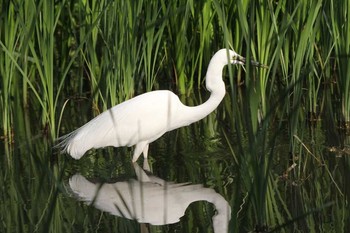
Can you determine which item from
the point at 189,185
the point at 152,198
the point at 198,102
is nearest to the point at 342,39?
the point at 189,185

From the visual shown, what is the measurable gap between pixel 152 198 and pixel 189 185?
1.07 feet

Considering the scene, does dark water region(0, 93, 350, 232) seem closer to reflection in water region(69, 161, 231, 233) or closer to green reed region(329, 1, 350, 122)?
reflection in water region(69, 161, 231, 233)

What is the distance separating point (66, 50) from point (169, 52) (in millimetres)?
1176

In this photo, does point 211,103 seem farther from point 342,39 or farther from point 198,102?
point 198,102

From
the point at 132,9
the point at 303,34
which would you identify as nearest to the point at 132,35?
the point at 132,9

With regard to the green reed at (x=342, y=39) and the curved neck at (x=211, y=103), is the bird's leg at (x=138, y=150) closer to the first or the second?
the curved neck at (x=211, y=103)

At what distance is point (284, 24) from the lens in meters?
6.75

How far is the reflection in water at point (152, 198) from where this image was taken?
592cm

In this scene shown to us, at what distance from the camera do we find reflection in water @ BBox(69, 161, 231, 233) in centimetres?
592

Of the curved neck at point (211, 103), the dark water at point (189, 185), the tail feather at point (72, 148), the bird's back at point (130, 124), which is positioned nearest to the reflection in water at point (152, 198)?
the dark water at point (189, 185)

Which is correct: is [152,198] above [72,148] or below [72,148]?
below

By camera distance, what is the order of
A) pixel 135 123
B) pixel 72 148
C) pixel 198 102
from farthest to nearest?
pixel 198 102, pixel 135 123, pixel 72 148

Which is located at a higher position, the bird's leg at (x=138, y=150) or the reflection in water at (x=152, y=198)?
the bird's leg at (x=138, y=150)

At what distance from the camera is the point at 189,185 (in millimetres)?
6754
